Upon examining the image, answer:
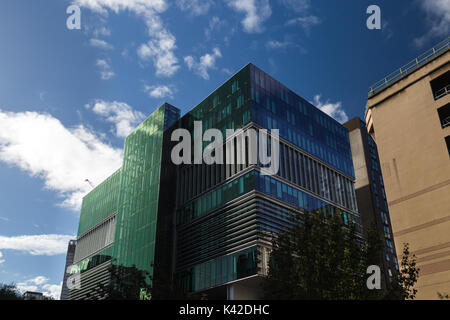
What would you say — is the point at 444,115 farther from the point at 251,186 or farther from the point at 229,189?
the point at 229,189

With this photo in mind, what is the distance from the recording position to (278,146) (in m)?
54.7

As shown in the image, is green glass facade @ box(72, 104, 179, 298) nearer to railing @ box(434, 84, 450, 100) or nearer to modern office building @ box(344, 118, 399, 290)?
railing @ box(434, 84, 450, 100)

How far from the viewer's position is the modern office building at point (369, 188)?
90438 millimetres

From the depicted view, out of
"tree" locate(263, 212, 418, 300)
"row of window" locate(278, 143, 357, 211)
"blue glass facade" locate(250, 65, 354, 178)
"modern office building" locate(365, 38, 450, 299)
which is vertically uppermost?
"blue glass facade" locate(250, 65, 354, 178)

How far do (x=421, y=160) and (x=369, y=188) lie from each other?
218 feet

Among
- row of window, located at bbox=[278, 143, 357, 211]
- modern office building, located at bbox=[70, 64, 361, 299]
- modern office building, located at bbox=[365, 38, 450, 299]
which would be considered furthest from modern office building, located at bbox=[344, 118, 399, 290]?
modern office building, located at bbox=[365, 38, 450, 299]

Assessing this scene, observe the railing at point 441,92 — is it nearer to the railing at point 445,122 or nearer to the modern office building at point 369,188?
the railing at point 445,122

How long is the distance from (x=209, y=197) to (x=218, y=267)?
10783 millimetres

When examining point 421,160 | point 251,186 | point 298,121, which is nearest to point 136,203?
point 251,186

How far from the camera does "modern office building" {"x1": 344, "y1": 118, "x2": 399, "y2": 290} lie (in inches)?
3561

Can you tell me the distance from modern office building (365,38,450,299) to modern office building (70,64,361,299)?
1661 cm
